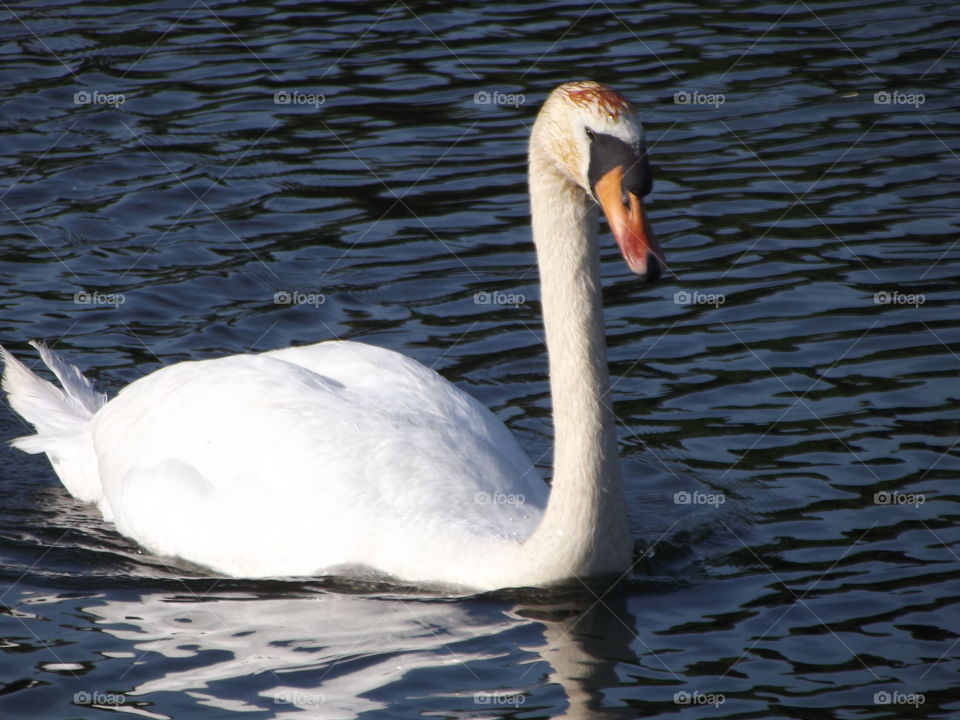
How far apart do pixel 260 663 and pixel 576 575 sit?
4.81 ft

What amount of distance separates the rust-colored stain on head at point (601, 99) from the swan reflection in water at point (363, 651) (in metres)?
2.23

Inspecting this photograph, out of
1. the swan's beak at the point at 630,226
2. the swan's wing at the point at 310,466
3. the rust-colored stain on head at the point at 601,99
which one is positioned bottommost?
the swan's wing at the point at 310,466

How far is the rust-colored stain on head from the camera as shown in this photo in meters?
6.70

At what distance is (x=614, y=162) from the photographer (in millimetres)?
6660

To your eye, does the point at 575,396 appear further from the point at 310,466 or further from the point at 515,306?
the point at 515,306

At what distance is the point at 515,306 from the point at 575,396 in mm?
3892

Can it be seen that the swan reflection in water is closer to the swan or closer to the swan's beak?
the swan

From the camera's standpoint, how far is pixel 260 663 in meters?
6.88

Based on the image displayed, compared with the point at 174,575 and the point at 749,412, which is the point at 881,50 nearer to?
the point at 749,412

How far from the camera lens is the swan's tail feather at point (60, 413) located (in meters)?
9.05

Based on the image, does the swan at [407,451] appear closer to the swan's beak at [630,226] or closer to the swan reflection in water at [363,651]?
the swan's beak at [630,226]

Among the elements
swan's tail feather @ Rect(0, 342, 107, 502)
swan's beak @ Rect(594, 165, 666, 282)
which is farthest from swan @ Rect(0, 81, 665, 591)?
swan's tail feather @ Rect(0, 342, 107, 502)

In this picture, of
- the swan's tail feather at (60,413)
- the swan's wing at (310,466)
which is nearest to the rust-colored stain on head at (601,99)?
the swan's wing at (310,466)

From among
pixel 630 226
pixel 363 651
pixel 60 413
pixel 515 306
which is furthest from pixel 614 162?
pixel 515 306
